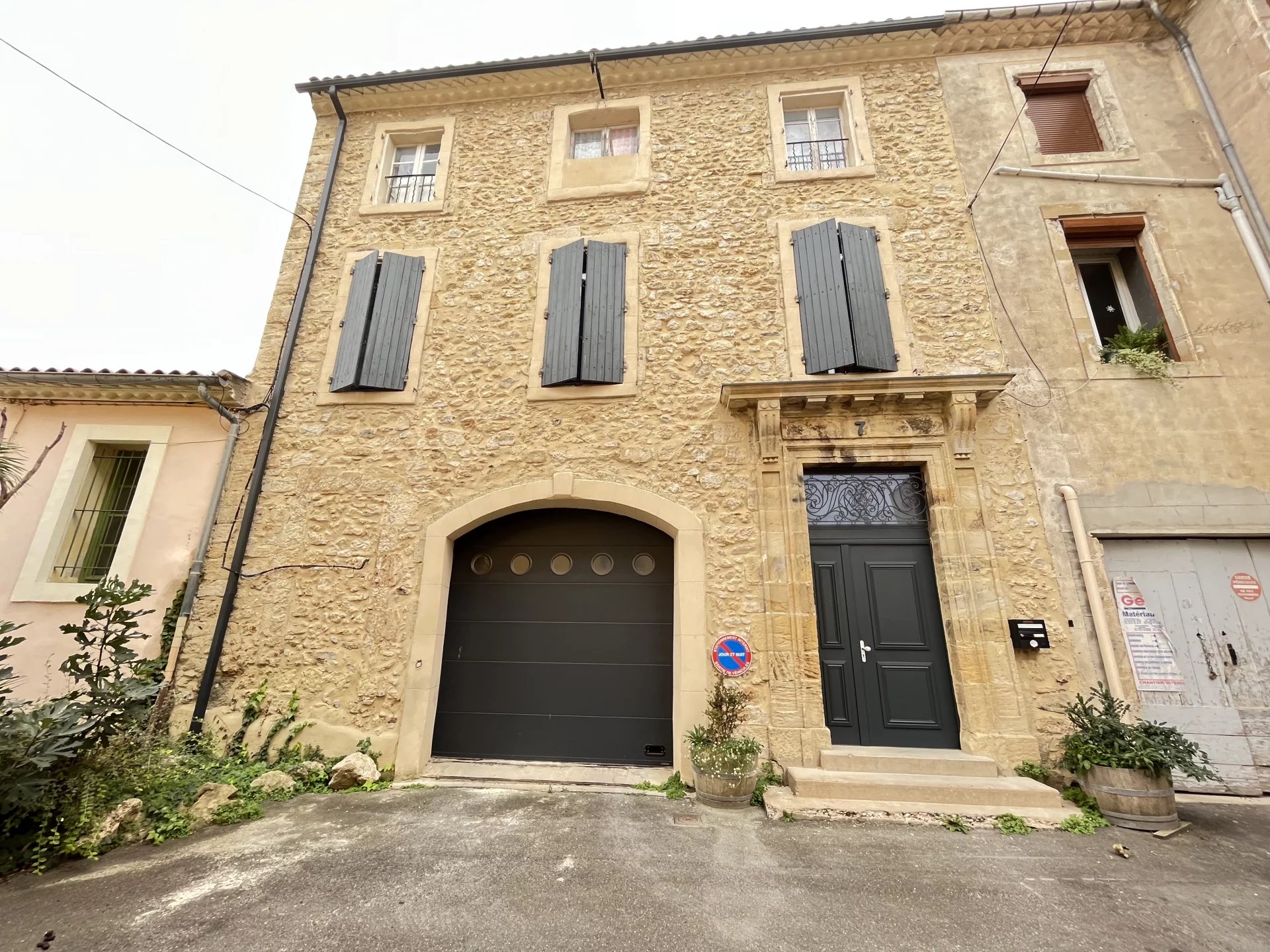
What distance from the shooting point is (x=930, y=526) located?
186 inches

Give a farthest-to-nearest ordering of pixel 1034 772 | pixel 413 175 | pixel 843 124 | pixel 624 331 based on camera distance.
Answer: pixel 413 175, pixel 843 124, pixel 624 331, pixel 1034 772

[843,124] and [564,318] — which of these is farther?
[843,124]

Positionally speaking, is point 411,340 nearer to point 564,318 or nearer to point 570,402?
point 564,318

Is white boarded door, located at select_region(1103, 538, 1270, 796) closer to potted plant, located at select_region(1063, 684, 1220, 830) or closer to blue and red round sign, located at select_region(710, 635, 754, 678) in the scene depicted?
potted plant, located at select_region(1063, 684, 1220, 830)

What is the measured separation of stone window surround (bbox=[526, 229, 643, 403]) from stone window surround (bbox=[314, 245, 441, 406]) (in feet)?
4.21

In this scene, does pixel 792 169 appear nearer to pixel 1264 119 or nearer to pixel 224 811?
pixel 1264 119

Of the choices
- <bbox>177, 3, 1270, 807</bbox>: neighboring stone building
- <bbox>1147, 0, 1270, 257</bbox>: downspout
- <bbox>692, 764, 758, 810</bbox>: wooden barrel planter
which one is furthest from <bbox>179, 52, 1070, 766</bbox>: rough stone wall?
<bbox>1147, 0, 1270, 257</bbox>: downspout

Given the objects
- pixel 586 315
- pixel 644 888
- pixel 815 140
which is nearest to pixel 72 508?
pixel 586 315

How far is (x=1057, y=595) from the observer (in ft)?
14.4

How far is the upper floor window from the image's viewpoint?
6664 millimetres

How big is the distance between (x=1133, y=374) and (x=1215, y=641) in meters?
2.46

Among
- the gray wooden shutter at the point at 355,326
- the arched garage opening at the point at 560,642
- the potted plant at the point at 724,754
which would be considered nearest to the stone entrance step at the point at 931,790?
the potted plant at the point at 724,754

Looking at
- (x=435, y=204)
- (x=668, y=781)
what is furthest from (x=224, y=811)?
(x=435, y=204)

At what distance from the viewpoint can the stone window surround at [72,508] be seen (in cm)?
498
